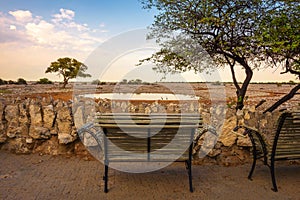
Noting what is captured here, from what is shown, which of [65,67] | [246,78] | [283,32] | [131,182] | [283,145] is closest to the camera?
[283,145]

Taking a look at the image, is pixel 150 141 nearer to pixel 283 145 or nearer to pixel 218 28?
pixel 283 145

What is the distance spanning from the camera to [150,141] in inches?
164

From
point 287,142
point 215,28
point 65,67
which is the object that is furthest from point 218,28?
point 65,67

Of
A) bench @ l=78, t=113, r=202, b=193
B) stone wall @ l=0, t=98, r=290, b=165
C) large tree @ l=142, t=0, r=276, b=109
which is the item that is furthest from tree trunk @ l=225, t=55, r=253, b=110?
bench @ l=78, t=113, r=202, b=193

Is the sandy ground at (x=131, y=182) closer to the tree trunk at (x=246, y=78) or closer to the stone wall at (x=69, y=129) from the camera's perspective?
the stone wall at (x=69, y=129)

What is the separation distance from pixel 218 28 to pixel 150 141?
4.55 metres

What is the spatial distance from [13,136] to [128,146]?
2.89m

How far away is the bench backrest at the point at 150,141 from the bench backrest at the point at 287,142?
1152 mm

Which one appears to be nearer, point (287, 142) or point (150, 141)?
point (150, 141)

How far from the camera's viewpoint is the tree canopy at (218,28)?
7367mm

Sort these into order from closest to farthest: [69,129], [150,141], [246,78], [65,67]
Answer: [150,141], [69,129], [246,78], [65,67]

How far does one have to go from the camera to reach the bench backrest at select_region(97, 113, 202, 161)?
4023 millimetres

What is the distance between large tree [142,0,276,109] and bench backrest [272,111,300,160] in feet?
10.6

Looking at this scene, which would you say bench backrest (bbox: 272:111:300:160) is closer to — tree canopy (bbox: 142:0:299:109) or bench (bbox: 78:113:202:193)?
bench (bbox: 78:113:202:193)
